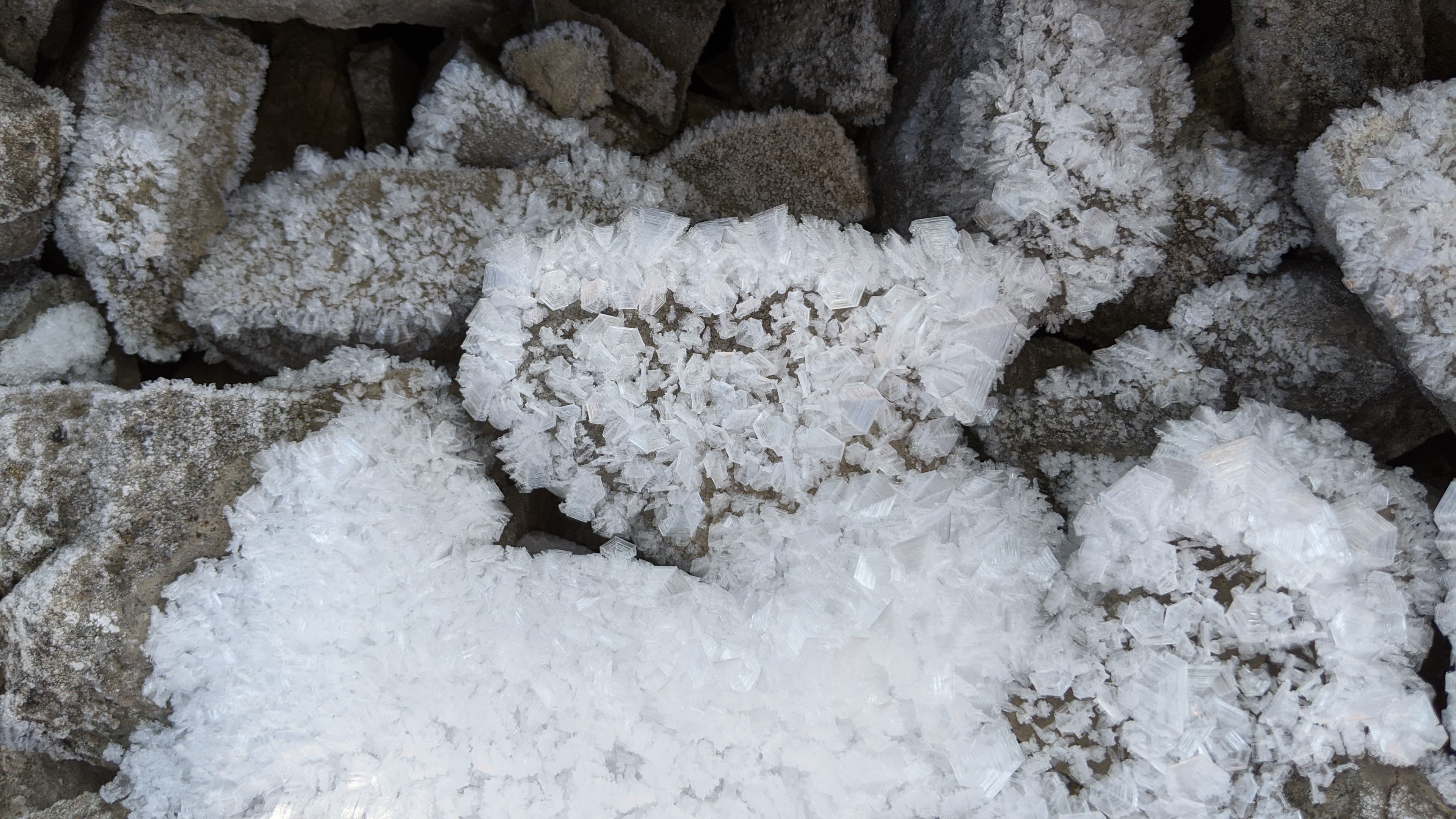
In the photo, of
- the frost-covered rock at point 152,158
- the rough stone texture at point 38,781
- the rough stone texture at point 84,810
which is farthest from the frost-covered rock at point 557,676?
the frost-covered rock at point 152,158

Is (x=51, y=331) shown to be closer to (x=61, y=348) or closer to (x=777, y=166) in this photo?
(x=61, y=348)

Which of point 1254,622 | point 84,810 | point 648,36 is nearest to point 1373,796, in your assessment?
point 1254,622

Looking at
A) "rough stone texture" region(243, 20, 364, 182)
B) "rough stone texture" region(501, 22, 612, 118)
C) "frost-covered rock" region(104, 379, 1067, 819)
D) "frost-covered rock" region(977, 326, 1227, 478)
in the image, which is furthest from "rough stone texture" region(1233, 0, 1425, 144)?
"rough stone texture" region(243, 20, 364, 182)

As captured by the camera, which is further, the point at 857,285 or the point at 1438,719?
the point at 857,285


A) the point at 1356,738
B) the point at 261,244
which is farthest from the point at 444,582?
the point at 1356,738

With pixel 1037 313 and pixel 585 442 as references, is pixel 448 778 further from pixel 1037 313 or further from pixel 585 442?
pixel 1037 313

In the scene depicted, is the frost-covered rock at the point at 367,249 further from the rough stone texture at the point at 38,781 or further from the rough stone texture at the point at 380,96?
the rough stone texture at the point at 38,781

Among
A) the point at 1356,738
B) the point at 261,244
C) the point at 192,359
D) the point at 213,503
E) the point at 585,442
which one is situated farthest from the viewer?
the point at 192,359
